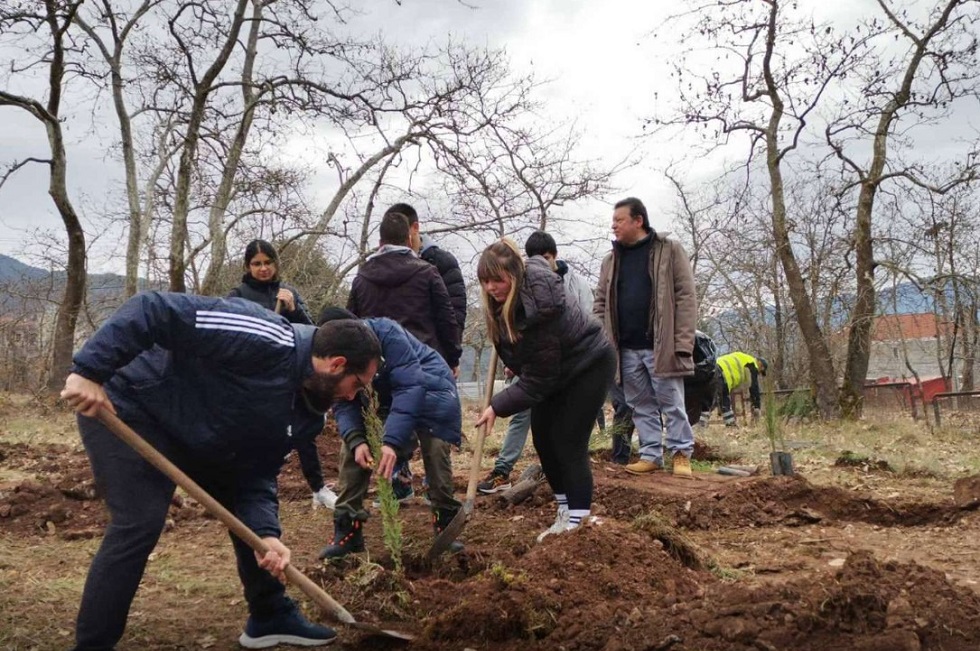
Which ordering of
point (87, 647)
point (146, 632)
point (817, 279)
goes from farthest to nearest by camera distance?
point (817, 279)
point (146, 632)
point (87, 647)

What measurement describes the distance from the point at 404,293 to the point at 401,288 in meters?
0.03

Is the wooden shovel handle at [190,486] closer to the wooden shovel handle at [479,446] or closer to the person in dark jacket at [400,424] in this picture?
the person in dark jacket at [400,424]

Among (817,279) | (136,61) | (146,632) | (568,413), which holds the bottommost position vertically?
(146,632)

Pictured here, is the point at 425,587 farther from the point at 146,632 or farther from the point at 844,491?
the point at 844,491

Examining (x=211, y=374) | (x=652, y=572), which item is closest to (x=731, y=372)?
(x=652, y=572)

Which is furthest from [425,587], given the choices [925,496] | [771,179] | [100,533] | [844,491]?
[771,179]

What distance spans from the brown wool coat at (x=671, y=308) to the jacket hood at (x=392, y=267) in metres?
1.72

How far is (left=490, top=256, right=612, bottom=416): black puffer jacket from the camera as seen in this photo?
3.95m

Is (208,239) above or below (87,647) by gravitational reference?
above

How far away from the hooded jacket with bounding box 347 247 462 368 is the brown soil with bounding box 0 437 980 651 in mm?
1222

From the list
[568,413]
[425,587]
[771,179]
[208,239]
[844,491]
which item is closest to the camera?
[425,587]

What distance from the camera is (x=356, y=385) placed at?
298 centimetres

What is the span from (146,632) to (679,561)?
2.29 metres

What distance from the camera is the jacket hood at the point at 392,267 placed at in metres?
4.97
